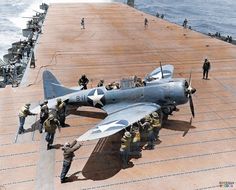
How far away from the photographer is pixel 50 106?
20.4 metres

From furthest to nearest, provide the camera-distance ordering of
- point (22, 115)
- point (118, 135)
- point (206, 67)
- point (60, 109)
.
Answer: point (206, 67) < point (60, 109) < point (22, 115) < point (118, 135)

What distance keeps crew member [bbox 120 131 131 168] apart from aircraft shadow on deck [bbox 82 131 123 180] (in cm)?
27

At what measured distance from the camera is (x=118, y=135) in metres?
19.2

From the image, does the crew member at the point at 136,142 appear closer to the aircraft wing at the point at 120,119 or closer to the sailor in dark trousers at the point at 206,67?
the aircraft wing at the point at 120,119

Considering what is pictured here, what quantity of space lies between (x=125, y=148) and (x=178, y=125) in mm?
5963

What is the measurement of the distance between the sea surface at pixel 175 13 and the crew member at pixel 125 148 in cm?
3793

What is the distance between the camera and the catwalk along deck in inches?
617

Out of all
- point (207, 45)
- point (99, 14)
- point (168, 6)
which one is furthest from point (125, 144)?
point (168, 6)

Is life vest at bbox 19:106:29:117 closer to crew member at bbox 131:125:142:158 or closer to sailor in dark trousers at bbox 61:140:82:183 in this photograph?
sailor in dark trousers at bbox 61:140:82:183

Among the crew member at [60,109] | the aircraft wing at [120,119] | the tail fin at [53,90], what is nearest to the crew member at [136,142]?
the aircraft wing at [120,119]

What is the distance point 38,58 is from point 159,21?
99.1 feet

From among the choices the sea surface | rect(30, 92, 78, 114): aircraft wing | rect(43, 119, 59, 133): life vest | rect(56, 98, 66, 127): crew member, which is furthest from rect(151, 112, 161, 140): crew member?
the sea surface

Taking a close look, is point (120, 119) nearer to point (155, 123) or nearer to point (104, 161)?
point (155, 123)

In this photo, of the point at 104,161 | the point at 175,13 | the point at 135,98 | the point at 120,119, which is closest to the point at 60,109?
the point at 120,119
